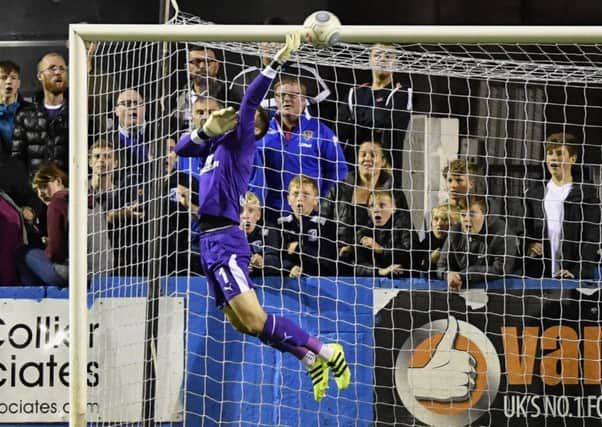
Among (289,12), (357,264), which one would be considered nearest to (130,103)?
(289,12)

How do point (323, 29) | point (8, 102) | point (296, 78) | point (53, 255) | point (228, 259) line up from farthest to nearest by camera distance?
point (8, 102)
point (296, 78)
point (53, 255)
point (228, 259)
point (323, 29)

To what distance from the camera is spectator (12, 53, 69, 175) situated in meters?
6.72

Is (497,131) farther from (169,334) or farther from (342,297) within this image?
(169,334)

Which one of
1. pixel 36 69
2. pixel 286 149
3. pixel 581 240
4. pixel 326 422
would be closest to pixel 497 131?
pixel 581 240

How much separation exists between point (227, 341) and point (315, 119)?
1.28 metres

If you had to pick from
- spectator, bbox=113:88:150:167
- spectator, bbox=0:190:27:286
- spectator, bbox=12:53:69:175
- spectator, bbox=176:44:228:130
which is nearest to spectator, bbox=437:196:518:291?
spectator, bbox=176:44:228:130

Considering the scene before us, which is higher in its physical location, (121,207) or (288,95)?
(288,95)

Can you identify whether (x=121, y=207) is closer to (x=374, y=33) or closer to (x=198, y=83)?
(x=198, y=83)

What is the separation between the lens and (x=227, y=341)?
6457mm

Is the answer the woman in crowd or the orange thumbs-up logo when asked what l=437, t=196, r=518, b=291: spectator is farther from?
the woman in crowd

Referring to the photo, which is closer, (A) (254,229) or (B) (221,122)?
(B) (221,122)

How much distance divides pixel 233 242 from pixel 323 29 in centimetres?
135

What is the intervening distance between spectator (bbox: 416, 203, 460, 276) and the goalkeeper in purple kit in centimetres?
76

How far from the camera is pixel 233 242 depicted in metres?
5.92
